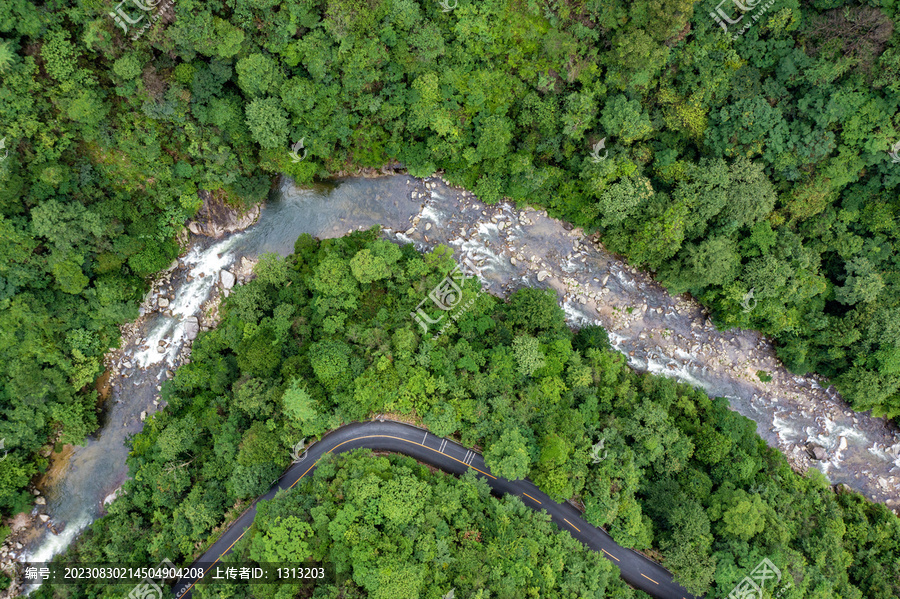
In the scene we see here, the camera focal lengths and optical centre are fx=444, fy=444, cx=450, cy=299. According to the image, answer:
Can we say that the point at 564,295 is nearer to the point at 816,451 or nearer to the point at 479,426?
the point at 479,426

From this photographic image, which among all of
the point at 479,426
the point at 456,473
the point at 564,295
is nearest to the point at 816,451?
the point at 564,295

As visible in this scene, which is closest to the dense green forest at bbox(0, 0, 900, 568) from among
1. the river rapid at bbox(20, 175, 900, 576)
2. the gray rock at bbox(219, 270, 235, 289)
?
the river rapid at bbox(20, 175, 900, 576)

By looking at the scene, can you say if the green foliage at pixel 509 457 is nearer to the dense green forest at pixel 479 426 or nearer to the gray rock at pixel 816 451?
the dense green forest at pixel 479 426

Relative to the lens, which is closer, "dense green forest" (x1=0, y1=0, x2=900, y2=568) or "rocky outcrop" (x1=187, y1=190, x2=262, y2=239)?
"dense green forest" (x1=0, y1=0, x2=900, y2=568)

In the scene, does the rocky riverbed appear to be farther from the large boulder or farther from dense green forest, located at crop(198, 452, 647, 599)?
the large boulder

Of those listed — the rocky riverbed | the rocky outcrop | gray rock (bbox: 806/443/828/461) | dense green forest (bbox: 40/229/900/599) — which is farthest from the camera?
the rocky riverbed
